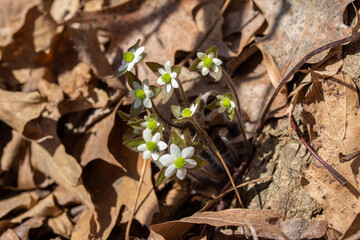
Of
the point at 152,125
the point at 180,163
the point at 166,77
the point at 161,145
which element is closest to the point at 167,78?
the point at 166,77

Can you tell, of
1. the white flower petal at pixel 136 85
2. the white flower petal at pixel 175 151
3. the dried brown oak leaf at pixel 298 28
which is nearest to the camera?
the white flower petal at pixel 175 151

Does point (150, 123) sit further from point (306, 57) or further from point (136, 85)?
point (306, 57)

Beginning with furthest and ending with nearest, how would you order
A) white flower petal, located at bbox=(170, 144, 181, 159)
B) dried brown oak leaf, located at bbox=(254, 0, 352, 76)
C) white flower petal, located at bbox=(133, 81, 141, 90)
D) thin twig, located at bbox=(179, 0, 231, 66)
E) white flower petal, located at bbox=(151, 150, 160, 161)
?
thin twig, located at bbox=(179, 0, 231, 66)
dried brown oak leaf, located at bbox=(254, 0, 352, 76)
white flower petal, located at bbox=(133, 81, 141, 90)
white flower petal, located at bbox=(151, 150, 160, 161)
white flower petal, located at bbox=(170, 144, 181, 159)

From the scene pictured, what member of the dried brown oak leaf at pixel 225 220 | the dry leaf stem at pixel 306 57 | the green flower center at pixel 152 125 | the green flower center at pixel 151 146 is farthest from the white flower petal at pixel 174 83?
the dried brown oak leaf at pixel 225 220

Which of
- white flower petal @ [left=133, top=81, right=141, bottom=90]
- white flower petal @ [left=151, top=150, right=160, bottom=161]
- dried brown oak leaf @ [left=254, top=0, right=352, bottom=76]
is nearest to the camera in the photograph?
white flower petal @ [left=151, top=150, right=160, bottom=161]

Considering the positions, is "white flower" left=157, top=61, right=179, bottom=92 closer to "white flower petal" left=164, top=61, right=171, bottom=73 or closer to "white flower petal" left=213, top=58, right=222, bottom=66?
"white flower petal" left=164, top=61, right=171, bottom=73

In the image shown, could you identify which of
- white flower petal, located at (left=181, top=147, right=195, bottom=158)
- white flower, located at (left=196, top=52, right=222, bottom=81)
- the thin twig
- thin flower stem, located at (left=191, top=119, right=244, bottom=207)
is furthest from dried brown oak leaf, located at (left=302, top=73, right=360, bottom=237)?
the thin twig

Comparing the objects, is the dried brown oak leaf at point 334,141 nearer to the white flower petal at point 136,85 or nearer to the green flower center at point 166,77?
the green flower center at point 166,77
